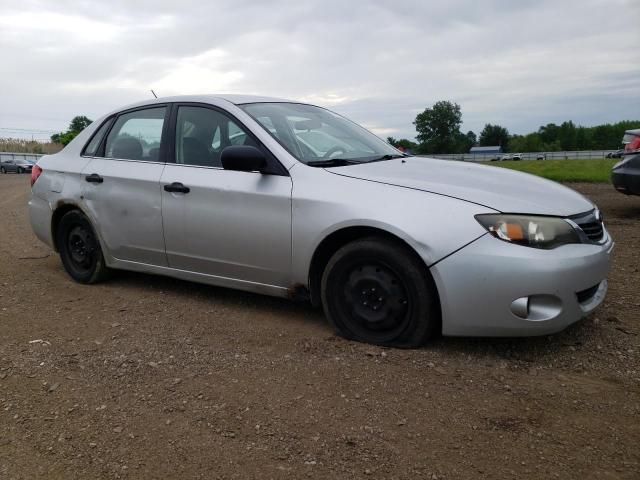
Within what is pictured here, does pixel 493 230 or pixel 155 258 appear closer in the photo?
pixel 493 230

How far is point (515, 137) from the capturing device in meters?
118

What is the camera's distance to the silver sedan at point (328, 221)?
320 centimetres

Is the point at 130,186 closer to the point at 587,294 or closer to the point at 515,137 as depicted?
the point at 587,294

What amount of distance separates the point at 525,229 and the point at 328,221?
115 centimetres

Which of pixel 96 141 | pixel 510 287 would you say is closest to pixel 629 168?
pixel 510 287

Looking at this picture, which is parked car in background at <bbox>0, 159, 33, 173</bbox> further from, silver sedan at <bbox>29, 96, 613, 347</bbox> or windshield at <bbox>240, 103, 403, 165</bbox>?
windshield at <bbox>240, 103, 403, 165</bbox>

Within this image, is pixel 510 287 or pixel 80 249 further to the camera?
pixel 80 249

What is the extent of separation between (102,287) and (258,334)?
2.04 m

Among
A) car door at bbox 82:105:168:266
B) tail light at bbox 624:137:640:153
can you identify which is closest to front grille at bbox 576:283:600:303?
car door at bbox 82:105:168:266

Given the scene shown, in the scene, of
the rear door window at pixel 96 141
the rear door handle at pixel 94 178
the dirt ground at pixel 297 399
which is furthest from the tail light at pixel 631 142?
the rear door handle at pixel 94 178

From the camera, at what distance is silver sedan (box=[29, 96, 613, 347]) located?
3.20 metres

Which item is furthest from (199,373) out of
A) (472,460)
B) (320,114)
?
(320,114)

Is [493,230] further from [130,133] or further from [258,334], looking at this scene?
[130,133]

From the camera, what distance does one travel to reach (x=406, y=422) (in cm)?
267
